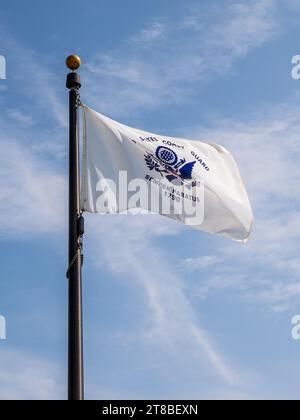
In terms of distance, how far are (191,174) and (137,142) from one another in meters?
1.48

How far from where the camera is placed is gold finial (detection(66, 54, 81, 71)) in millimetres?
18156

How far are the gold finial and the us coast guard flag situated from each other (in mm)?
984

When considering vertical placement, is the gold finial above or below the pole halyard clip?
above

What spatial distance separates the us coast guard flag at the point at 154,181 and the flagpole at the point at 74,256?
74cm

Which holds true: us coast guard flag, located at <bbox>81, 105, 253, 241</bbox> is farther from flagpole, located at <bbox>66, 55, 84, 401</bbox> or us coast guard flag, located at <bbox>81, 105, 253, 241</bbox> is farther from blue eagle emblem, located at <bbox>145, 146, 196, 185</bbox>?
flagpole, located at <bbox>66, 55, 84, 401</bbox>

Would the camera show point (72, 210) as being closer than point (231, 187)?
Yes

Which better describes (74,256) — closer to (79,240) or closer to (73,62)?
(79,240)

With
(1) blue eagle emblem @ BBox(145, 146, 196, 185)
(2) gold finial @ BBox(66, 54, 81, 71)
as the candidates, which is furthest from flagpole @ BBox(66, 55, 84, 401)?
(1) blue eagle emblem @ BBox(145, 146, 196, 185)

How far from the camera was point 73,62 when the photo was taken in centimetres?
1820

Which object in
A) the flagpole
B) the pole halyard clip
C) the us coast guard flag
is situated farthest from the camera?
the us coast guard flag

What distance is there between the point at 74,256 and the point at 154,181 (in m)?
3.23
